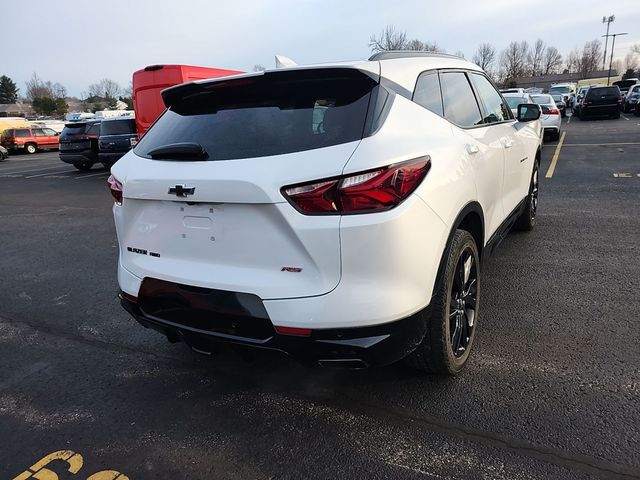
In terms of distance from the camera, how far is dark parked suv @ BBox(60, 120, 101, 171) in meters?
18.0

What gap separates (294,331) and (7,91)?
11662 centimetres

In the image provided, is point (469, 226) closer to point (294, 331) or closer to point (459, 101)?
point (459, 101)

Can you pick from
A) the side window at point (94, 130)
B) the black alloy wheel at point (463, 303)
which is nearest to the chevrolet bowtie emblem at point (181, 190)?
the black alloy wheel at point (463, 303)

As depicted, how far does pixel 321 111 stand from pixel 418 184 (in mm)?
583

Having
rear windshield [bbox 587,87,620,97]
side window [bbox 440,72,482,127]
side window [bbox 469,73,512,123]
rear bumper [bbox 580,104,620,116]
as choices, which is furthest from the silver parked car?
side window [bbox 440,72,482,127]

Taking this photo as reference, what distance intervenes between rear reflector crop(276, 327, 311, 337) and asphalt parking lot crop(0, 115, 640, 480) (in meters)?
0.46

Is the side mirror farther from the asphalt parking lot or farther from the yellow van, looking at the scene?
the yellow van

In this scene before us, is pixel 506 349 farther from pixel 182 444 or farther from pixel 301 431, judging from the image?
pixel 182 444

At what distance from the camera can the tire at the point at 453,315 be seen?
261cm

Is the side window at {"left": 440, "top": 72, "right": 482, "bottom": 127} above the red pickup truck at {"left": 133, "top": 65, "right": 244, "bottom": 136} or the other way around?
the other way around

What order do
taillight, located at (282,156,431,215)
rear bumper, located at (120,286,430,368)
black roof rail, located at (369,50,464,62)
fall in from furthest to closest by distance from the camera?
black roof rail, located at (369,50,464,62), rear bumper, located at (120,286,430,368), taillight, located at (282,156,431,215)

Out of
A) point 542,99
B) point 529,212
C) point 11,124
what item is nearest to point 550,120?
point 542,99

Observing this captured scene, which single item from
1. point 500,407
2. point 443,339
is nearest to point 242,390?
point 443,339

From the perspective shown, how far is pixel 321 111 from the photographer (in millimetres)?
2375
